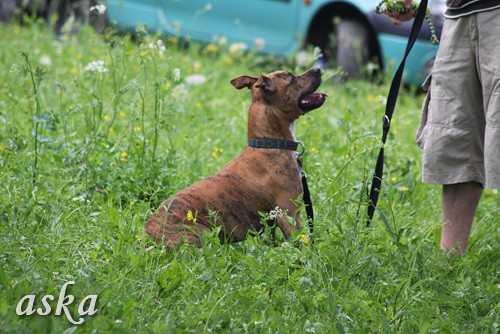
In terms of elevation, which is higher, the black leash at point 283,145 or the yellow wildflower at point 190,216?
the black leash at point 283,145

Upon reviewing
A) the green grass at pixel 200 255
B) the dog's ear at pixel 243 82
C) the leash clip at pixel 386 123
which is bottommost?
the green grass at pixel 200 255

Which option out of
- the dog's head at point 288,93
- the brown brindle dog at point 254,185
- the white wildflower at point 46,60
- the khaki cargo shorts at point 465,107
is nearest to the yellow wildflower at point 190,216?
the brown brindle dog at point 254,185

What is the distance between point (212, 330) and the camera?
10.4 feet

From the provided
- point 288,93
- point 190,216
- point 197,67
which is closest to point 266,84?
point 288,93

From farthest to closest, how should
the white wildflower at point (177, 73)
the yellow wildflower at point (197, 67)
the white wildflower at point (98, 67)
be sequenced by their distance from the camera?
1. the yellow wildflower at point (197, 67)
2. the white wildflower at point (98, 67)
3. the white wildflower at point (177, 73)

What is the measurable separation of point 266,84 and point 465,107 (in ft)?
3.14

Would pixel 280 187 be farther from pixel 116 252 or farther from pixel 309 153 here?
pixel 309 153

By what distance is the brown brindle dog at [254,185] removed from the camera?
3754 millimetres

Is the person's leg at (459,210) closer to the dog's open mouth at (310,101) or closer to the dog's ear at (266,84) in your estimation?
the dog's open mouth at (310,101)

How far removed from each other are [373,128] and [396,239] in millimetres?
1766

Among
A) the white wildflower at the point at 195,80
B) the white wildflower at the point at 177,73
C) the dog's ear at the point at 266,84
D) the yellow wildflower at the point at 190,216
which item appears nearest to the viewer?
the yellow wildflower at the point at 190,216

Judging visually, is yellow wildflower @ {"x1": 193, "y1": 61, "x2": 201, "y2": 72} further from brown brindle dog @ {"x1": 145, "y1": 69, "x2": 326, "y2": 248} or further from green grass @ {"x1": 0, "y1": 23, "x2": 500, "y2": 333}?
brown brindle dog @ {"x1": 145, "y1": 69, "x2": 326, "y2": 248}

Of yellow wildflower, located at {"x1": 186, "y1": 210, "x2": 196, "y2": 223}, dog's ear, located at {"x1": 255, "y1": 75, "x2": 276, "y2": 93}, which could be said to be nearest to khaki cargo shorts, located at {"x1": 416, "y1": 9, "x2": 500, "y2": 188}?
dog's ear, located at {"x1": 255, "y1": 75, "x2": 276, "y2": 93}

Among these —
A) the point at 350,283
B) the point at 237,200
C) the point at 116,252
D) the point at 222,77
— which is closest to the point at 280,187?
the point at 237,200
